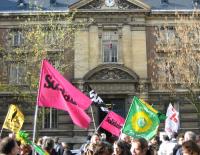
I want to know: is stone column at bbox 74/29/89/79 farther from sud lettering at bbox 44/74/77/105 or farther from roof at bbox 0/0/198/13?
sud lettering at bbox 44/74/77/105

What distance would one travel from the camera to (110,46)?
30859 mm

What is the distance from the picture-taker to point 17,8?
32938 mm

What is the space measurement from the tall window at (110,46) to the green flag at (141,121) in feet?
61.1

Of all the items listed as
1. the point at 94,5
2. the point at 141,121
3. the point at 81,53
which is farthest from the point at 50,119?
the point at 141,121

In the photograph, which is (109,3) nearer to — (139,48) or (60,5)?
(139,48)

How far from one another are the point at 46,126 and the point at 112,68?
6183 millimetres

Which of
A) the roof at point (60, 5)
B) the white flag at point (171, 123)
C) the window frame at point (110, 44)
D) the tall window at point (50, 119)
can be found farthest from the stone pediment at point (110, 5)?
the white flag at point (171, 123)

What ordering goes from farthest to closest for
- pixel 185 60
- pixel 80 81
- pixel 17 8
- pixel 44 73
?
pixel 17 8 < pixel 80 81 < pixel 185 60 < pixel 44 73

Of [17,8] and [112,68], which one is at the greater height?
[17,8]

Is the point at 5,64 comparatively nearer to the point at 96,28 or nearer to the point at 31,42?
the point at 31,42

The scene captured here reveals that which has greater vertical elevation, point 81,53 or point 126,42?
point 126,42

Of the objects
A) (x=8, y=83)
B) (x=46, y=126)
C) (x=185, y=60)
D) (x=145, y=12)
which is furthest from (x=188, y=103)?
(x=8, y=83)

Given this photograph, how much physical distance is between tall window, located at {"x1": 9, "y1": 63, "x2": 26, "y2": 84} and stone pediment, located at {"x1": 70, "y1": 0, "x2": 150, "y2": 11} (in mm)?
5663

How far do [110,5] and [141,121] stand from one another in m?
20.4
